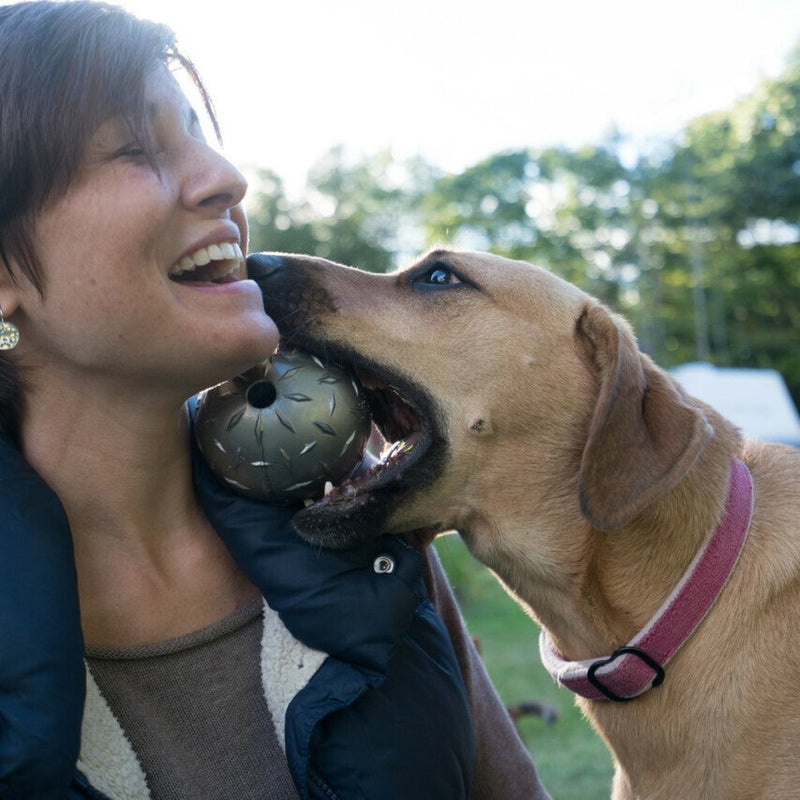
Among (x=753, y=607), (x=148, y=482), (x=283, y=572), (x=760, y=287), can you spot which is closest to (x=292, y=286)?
(x=148, y=482)

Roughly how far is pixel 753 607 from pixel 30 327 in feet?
7.00

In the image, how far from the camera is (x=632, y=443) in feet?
8.95

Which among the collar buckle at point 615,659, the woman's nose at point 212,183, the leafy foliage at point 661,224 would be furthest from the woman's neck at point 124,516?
the leafy foliage at point 661,224

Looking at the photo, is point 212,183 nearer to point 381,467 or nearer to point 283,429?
point 283,429

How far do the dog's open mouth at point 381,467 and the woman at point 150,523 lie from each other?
9 centimetres

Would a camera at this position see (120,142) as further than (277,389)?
No

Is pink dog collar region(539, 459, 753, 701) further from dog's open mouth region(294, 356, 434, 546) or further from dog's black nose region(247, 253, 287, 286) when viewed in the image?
dog's black nose region(247, 253, 287, 286)

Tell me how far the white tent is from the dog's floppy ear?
49.0 feet

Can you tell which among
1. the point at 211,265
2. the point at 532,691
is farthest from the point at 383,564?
the point at 532,691

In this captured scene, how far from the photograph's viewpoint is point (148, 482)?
105 inches

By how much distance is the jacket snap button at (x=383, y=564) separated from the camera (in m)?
2.66

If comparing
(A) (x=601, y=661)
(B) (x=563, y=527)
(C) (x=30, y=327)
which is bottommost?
(A) (x=601, y=661)

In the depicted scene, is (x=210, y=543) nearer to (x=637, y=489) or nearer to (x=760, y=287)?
(x=637, y=489)

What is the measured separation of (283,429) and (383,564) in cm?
49
